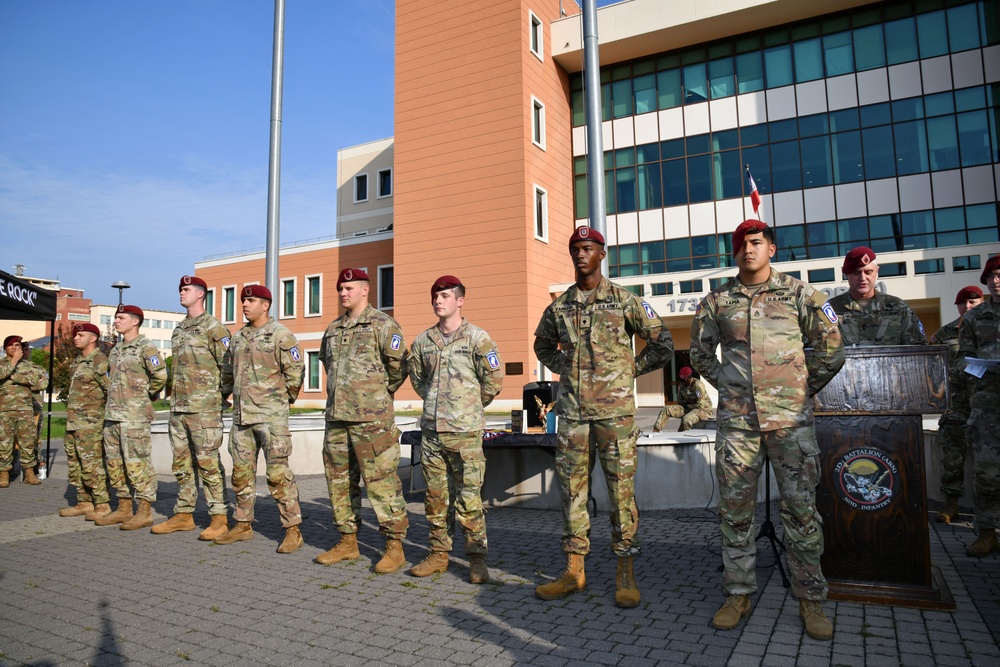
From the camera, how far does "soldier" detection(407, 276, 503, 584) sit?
4.92 metres

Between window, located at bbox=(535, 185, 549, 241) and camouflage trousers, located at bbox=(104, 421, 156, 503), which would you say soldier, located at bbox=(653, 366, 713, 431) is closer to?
camouflage trousers, located at bbox=(104, 421, 156, 503)

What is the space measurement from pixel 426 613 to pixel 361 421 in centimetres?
178

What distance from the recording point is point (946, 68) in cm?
2436

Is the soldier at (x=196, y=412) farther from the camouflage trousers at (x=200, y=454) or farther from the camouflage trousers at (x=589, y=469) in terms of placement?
the camouflage trousers at (x=589, y=469)

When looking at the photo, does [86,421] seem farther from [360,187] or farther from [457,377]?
[360,187]

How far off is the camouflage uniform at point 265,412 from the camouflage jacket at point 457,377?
1.64m

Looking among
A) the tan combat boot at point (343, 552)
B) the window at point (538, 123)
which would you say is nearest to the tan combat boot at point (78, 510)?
the tan combat boot at point (343, 552)

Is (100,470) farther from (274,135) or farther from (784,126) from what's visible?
(784,126)

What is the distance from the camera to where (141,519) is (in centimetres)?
702

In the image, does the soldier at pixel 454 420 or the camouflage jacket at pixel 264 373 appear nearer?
the soldier at pixel 454 420

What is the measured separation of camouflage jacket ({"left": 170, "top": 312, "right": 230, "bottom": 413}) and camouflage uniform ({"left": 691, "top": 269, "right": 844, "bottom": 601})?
495cm

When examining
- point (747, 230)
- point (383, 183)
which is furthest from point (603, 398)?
point (383, 183)

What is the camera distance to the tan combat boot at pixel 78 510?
7.74 meters

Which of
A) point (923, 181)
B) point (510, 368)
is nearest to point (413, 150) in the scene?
point (510, 368)
